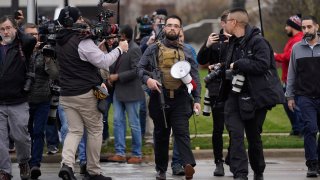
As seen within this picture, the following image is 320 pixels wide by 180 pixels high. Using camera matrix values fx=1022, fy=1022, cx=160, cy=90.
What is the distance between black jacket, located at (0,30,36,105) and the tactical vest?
1685 millimetres

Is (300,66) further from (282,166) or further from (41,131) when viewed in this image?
(41,131)

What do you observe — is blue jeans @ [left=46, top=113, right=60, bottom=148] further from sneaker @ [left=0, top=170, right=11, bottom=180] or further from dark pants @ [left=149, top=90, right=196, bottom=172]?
sneaker @ [left=0, top=170, right=11, bottom=180]

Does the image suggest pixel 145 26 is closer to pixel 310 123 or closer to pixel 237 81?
pixel 310 123

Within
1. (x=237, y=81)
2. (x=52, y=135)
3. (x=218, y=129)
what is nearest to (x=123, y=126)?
(x=52, y=135)

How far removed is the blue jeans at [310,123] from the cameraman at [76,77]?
280cm

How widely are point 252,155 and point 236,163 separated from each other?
0.26m

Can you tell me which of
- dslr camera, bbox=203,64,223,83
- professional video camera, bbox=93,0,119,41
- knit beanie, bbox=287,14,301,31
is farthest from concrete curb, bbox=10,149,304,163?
dslr camera, bbox=203,64,223,83

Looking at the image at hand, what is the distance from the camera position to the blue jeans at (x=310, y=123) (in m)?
14.0

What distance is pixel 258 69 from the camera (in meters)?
12.3

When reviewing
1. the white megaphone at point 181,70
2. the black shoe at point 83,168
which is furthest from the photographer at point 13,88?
the white megaphone at point 181,70

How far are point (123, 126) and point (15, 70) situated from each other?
3420mm

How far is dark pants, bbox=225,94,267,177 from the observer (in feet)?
40.9

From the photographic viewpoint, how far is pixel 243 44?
12547mm

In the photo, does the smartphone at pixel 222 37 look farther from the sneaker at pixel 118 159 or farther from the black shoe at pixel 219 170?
the sneaker at pixel 118 159
